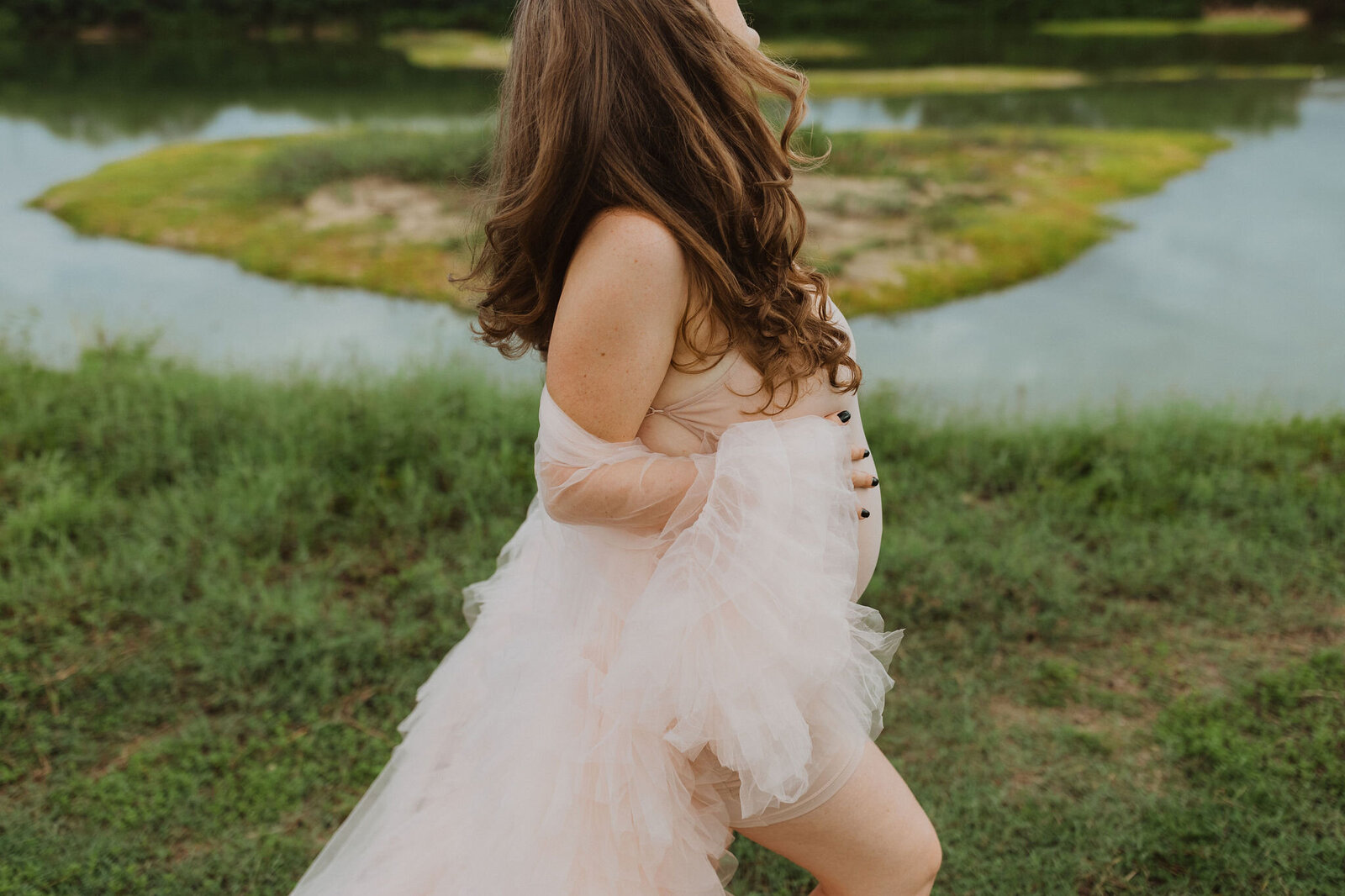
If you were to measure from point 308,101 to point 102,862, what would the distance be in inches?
343

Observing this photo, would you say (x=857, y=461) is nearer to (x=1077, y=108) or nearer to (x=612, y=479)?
(x=612, y=479)

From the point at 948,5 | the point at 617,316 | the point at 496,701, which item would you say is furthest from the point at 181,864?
the point at 948,5

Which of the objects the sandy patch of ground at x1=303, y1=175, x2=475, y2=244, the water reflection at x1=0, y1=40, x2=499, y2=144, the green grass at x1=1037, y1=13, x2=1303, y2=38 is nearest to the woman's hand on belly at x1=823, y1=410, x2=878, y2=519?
the sandy patch of ground at x1=303, y1=175, x2=475, y2=244

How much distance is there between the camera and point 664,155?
1174mm

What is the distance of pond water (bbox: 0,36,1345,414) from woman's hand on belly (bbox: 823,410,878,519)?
115 inches

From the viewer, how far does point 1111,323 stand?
234 inches

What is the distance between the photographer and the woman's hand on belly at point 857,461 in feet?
4.48

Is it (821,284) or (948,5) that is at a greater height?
(948,5)

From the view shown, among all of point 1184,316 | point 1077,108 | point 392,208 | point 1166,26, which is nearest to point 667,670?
point 1184,316

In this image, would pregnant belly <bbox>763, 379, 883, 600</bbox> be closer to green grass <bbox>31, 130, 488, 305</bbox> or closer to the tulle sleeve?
the tulle sleeve

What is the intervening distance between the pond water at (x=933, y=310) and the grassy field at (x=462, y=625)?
0.81m

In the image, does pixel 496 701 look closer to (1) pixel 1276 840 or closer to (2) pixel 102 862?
(2) pixel 102 862

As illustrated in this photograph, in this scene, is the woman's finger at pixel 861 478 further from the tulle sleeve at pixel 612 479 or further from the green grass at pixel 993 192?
the green grass at pixel 993 192

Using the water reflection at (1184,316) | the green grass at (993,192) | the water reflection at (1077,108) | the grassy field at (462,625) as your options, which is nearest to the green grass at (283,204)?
the grassy field at (462,625)
